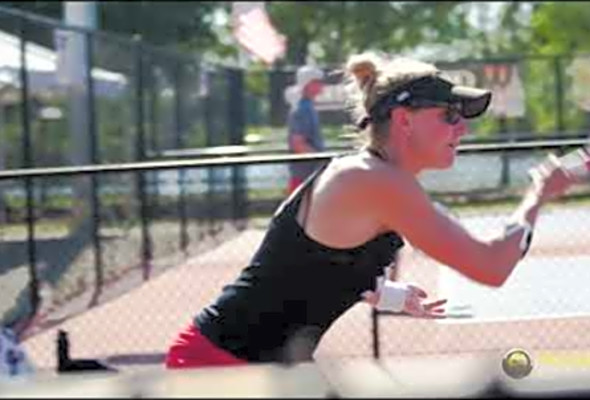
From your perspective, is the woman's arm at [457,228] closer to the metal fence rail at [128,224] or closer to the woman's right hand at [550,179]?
the woman's right hand at [550,179]

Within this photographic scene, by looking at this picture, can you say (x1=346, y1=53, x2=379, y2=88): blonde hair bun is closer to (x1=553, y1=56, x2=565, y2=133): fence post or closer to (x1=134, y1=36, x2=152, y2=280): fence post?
(x1=134, y1=36, x2=152, y2=280): fence post

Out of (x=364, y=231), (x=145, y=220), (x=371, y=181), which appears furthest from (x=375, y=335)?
(x=145, y=220)

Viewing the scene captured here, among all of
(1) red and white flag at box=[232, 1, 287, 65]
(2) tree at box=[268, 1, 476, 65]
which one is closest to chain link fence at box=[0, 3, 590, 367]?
(1) red and white flag at box=[232, 1, 287, 65]

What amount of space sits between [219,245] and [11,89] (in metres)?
6.35

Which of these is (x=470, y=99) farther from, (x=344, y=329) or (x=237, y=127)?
(x=237, y=127)

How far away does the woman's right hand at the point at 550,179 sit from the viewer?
147 inches

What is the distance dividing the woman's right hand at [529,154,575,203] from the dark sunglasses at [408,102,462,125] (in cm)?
35

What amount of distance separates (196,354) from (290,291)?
0.36 meters

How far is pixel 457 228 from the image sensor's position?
3.75 m

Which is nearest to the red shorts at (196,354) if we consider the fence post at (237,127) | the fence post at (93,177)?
the fence post at (93,177)

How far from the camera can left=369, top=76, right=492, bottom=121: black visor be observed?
3986 mm

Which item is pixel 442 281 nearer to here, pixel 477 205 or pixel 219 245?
pixel 219 245

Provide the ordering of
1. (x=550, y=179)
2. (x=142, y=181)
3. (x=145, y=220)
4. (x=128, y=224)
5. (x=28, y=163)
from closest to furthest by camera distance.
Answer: (x=550, y=179) < (x=28, y=163) < (x=142, y=181) < (x=145, y=220) < (x=128, y=224)

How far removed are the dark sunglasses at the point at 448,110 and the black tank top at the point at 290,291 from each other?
1.10 feet
